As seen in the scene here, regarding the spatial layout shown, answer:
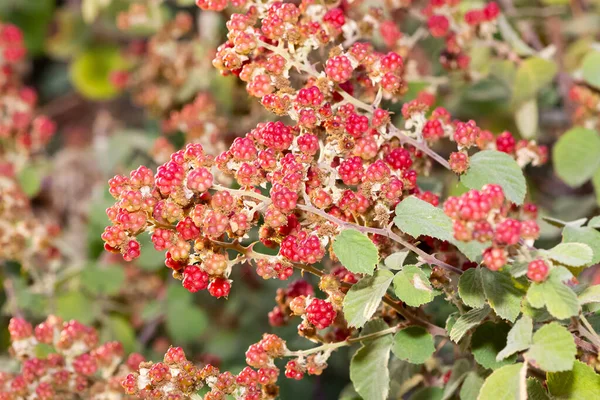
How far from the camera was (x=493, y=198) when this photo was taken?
0.67m

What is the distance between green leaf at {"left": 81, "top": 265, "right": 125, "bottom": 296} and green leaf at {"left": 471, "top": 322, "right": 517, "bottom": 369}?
94 cm

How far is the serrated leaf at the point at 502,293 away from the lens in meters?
0.76

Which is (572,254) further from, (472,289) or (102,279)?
(102,279)

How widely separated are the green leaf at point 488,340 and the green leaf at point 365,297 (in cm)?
14

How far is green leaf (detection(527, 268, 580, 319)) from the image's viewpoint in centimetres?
68

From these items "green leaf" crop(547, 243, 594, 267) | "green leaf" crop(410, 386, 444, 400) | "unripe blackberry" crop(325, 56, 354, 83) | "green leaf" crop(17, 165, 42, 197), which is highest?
"unripe blackberry" crop(325, 56, 354, 83)

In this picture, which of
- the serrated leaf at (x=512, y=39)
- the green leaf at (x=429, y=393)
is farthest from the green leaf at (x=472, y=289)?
the serrated leaf at (x=512, y=39)

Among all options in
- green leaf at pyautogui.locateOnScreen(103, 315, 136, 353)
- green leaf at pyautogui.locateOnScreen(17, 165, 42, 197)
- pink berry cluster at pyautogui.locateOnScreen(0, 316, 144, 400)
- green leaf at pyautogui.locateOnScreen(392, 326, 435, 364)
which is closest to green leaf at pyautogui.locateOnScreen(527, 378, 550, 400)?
green leaf at pyautogui.locateOnScreen(392, 326, 435, 364)

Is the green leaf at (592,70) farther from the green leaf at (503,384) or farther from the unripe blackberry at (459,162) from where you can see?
the green leaf at (503,384)

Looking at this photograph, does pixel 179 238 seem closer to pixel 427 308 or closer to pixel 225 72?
pixel 225 72

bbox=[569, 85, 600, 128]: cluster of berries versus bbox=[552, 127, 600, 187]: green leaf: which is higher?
bbox=[569, 85, 600, 128]: cluster of berries

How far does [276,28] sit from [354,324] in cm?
37

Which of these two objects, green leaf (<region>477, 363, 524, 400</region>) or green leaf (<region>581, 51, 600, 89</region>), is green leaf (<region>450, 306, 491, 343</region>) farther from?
green leaf (<region>581, 51, 600, 89</region>)

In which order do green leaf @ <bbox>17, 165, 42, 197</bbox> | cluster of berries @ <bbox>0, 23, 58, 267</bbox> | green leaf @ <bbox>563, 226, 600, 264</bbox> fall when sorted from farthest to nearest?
green leaf @ <bbox>17, 165, 42, 197</bbox>
cluster of berries @ <bbox>0, 23, 58, 267</bbox>
green leaf @ <bbox>563, 226, 600, 264</bbox>
